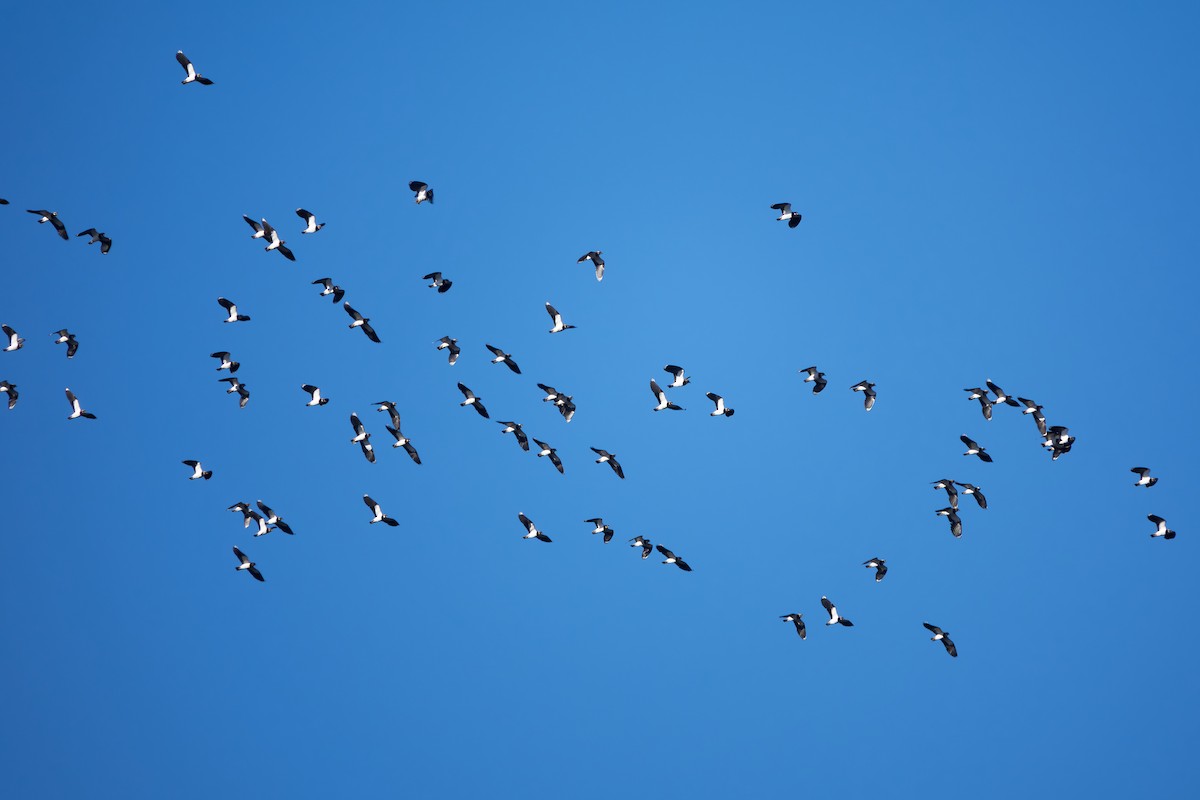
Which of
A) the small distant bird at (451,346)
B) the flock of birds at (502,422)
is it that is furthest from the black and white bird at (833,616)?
the small distant bird at (451,346)

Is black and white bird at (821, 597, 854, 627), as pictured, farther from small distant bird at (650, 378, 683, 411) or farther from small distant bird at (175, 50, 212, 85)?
small distant bird at (175, 50, 212, 85)

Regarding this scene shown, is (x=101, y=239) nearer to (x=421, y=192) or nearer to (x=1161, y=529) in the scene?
(x=421, y=192)

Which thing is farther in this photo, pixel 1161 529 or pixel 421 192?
pixel 1161 529

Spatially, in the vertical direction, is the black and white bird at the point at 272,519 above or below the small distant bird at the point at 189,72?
below

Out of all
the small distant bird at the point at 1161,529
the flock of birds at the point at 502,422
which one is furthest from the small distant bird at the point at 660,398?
the small distant bird at the point at 1161,529

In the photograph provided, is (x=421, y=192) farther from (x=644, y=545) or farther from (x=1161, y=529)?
(x=1161, y=529)

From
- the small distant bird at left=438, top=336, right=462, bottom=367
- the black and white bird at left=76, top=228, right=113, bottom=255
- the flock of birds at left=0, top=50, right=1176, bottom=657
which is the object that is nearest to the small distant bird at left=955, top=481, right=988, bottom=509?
the flock of birds at left=0, top=50, right=1176, bottom=657

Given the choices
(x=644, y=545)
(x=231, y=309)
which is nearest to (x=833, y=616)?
(x=644, y=545)

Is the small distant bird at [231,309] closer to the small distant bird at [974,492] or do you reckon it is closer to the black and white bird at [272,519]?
the black and white bird at [272,519]

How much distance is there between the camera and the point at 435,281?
52031 millimetres

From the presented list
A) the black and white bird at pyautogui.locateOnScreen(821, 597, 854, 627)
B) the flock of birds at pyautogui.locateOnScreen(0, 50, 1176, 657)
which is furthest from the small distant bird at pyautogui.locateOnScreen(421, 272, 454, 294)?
the black and white bird at pyautogui.locateOnScreen(821, 597, 854, 627)

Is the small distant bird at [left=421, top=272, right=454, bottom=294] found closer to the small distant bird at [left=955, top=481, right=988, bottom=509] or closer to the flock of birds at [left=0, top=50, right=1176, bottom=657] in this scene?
the flock of birds at [left=0, top=50, right=1176, bottom=657]

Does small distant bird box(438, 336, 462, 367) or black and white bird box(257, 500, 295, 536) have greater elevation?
small distant bird box(438, 336, 462, 367)

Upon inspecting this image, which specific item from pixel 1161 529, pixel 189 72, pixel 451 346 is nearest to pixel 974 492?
pixel 1161 529
